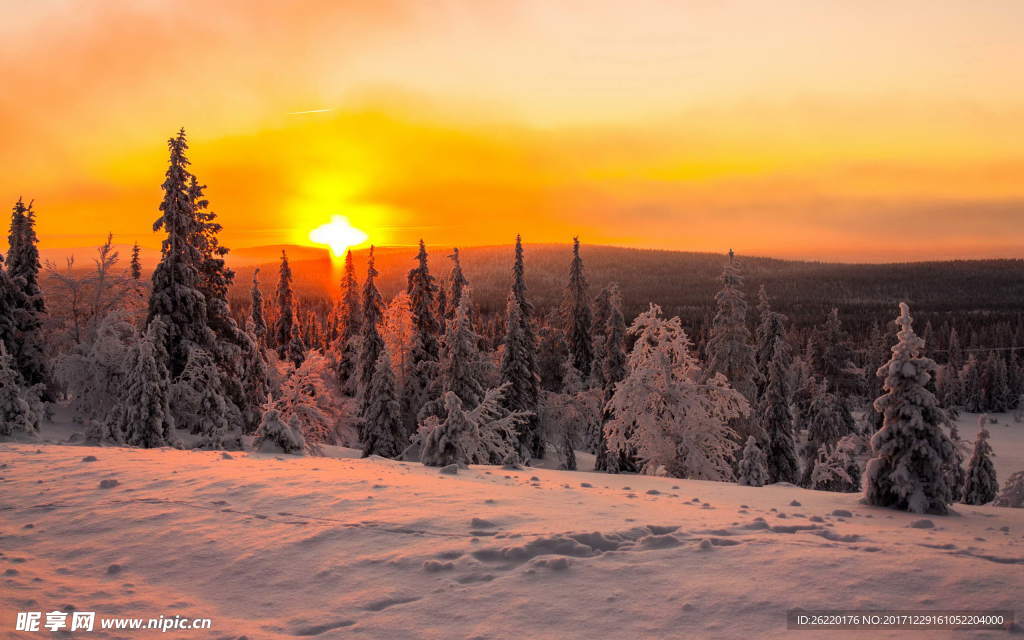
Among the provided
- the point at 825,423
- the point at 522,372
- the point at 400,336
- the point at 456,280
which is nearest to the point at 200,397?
the point at 400,336

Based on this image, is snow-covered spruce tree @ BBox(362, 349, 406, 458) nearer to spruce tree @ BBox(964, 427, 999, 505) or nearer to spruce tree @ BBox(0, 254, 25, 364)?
spruce tree @ BBox(0, 254, 25, 364)

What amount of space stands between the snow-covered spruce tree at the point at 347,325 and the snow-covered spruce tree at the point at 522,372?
67.3 ft

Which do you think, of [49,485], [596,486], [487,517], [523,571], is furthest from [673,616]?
[49,485]

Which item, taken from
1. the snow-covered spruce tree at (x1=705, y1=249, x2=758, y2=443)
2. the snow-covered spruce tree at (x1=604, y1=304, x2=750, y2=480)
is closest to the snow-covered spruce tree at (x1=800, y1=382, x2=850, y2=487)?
the snow-covered spruce tree at (x1=705, y1=249, x2=758, y2=443)

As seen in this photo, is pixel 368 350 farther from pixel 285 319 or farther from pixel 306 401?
pixel 285 319

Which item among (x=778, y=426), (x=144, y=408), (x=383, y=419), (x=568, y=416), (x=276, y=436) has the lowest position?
(x=568, y=416)

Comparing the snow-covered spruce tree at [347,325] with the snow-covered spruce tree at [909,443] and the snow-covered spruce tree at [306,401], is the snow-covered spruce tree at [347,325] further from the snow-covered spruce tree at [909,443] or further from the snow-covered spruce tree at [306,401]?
the snow-covered spruce tree at [909,443]

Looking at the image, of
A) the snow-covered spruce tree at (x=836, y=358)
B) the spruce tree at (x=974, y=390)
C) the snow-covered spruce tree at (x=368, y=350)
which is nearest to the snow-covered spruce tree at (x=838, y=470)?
the snow-covered spruce tree at (x=836, y=358)

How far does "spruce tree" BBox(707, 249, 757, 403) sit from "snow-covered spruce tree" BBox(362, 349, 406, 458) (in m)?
18.9

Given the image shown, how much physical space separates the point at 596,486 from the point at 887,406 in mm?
A: 5506

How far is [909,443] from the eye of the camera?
35.6 feet

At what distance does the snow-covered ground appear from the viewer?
5867 mm

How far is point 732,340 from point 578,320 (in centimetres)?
2210

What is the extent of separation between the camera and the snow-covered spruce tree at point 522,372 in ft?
141
